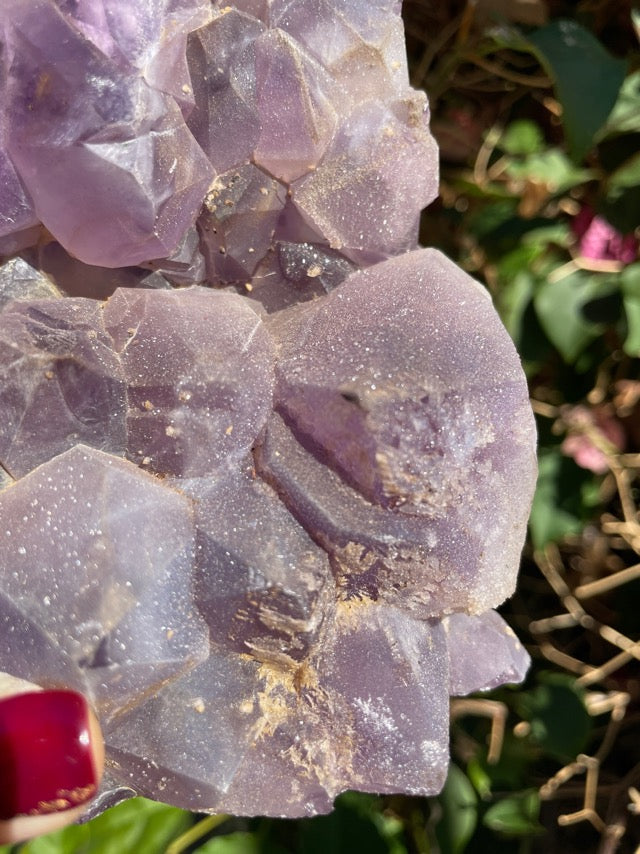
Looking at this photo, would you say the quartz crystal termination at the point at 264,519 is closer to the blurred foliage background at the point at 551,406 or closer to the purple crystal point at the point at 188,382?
the purple crystal point at the point at 188,382

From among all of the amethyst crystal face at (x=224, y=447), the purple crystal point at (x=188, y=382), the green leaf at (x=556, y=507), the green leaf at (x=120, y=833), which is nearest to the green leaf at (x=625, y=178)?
the green leaf at (x=556, y=507)

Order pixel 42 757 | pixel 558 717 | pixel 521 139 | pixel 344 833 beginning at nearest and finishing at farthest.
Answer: pixel 42 757
pixel 344 833
pixel 558 717
pixel 521 139

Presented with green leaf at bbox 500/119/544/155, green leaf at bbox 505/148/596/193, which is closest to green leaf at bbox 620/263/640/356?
green leaf at bbox 505/148/596/193

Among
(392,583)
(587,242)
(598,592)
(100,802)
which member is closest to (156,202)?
(392,583)

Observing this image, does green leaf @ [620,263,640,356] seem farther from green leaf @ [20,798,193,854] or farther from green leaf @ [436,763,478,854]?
green leaf @ [20,798,193,854]

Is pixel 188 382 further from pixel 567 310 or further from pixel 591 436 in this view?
pixel 591 436

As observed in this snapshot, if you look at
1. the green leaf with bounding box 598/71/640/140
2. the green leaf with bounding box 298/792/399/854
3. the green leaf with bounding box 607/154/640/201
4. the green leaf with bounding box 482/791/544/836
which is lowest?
the green leaf with bounding box 482/791/544/836

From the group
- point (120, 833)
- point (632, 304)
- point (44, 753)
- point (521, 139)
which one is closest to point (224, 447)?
point (44, 753)
